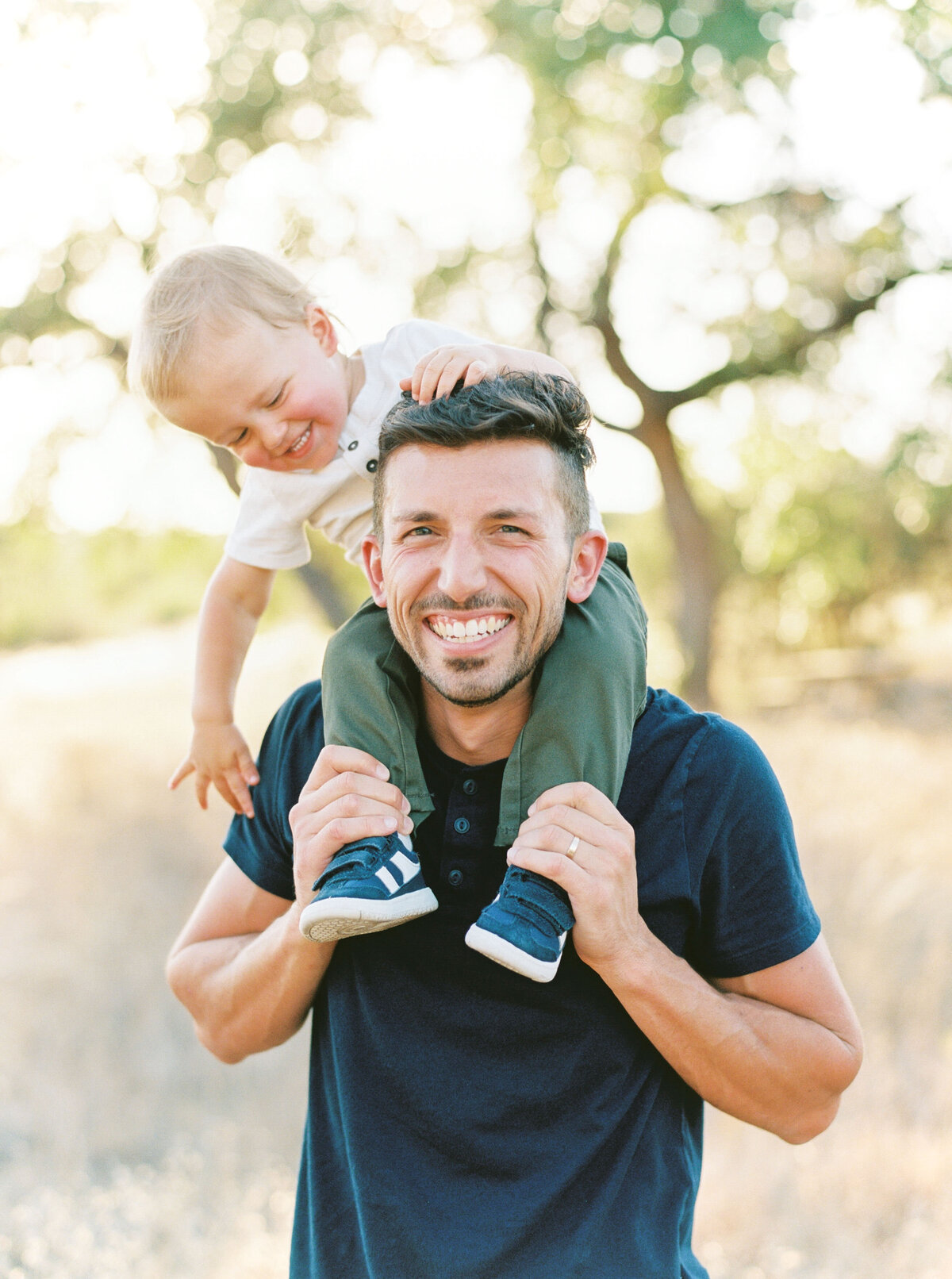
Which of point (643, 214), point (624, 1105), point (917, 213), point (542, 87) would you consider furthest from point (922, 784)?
point (624, 1105)

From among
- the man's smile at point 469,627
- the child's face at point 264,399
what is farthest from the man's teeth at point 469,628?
the child's face at point 264,399

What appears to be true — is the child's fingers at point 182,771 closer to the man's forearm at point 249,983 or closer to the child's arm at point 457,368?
the man's forearm at point 249,983

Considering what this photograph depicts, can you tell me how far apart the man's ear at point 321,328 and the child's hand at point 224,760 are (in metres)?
0.85

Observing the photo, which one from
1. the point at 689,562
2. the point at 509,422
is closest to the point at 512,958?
the point at 509,422

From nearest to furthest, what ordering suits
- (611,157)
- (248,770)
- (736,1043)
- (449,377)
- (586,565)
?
1. (736,1043)
2. (449,377)
3. (586,565)
4. (248,770)
5. (611,157)

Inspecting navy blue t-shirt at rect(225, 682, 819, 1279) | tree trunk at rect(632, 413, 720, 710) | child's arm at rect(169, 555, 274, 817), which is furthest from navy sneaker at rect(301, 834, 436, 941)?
tree trunk at rect(632, 413, 720, 710)

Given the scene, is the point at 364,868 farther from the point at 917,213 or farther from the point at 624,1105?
the point at 917,213

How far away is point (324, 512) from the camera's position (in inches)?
90.4

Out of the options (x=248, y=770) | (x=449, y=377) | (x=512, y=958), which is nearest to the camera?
(x=512, y=958)

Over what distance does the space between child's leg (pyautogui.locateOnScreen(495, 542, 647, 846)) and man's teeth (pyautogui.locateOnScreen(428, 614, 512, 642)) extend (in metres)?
0.15

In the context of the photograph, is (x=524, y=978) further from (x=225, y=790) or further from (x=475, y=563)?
(x=225, y=790)

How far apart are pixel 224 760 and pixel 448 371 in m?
0.94

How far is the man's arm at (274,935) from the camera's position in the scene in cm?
159

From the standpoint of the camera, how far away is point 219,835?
6754mm
